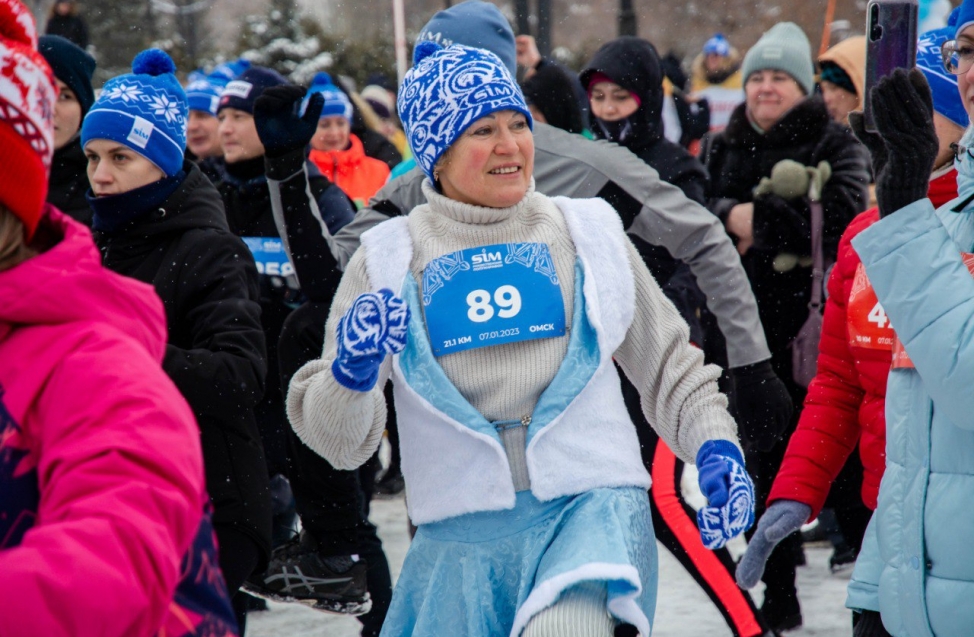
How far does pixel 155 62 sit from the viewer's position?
407cm

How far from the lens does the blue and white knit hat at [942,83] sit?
130 inches

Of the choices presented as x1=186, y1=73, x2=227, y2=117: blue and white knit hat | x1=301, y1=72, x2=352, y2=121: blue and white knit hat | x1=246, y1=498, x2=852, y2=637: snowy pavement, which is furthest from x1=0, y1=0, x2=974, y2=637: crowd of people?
x1=301, y1=72, x2=352, y2=121: blue and white knit hat

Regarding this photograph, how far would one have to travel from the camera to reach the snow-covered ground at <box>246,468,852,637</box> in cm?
530

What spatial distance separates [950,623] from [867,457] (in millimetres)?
882

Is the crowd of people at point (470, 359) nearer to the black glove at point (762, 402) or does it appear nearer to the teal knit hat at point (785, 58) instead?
the black glove at point (762, 402)

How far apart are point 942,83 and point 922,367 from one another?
1.34m

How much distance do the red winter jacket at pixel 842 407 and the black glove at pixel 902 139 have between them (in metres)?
0.80

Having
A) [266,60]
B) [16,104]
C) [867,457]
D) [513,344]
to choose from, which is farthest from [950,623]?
[266,60]

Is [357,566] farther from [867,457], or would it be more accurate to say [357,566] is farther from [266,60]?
[266,60]

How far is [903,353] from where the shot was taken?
2.52m

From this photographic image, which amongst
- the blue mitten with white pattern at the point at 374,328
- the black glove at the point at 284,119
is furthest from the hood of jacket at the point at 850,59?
the blue mitten with white pattern at the point at 374,328

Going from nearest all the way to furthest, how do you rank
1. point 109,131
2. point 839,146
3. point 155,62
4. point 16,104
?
point 16,104
point 109,131
point 155,62
point 839,146

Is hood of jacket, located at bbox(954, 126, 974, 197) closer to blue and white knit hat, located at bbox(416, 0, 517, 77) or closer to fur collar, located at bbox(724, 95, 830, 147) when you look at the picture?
blue and white knit hat, located at bbox(416, 0, 517, 77)

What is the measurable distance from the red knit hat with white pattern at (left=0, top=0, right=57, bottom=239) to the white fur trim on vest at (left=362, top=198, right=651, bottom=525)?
54.1 inches
